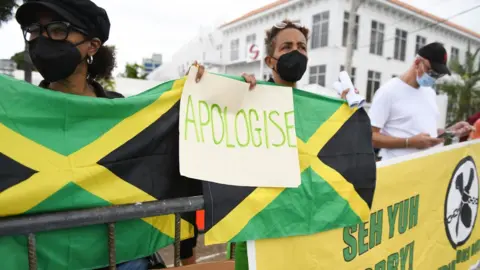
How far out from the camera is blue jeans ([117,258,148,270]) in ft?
4.57

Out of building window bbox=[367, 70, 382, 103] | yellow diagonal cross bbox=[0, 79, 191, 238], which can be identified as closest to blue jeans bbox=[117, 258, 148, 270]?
yellow diagonal cross bbox=[0, 79, 191, 238]

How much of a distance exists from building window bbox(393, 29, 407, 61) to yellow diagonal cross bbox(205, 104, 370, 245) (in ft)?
72.0

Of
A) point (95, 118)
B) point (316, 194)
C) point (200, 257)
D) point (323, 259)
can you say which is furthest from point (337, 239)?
point (200, 257)

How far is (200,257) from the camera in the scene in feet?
12.2

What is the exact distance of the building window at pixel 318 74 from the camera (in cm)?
1942

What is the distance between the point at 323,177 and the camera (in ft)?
5.79

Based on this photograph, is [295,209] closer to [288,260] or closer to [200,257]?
[288,260]

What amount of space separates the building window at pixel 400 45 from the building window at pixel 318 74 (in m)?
5.25

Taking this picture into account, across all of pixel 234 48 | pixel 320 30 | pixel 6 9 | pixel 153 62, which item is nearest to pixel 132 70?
pixel 234 48

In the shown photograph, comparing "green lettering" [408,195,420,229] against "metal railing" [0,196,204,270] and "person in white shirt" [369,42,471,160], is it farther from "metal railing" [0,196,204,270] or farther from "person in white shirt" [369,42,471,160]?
"metal railing" [0,196,204,270]

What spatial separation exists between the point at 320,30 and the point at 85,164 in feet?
Answer: 66.1

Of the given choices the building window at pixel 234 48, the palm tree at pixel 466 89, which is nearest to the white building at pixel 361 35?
the building window at pixel 234 48

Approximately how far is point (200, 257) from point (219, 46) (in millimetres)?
27517

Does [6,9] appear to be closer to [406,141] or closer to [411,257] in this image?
[406,141]
